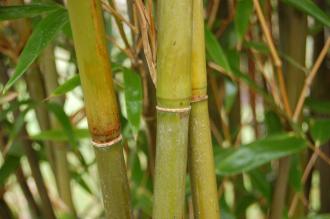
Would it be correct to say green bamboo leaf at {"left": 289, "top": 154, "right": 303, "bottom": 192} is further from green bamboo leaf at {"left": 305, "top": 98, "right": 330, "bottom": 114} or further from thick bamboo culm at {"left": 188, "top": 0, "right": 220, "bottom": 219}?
thick bamboo culm at {"left": 188, "top": 0, "right": 220, "bottom": 219}

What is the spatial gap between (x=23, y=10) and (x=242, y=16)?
9.9 inches

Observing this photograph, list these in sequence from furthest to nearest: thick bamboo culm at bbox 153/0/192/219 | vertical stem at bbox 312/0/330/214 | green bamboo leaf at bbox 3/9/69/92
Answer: vertical stem at bbox 312/0/330/214
green bamboo leaf at bbox 3/9/69/92
thick bamboo culm at bbox 153/0/192/219

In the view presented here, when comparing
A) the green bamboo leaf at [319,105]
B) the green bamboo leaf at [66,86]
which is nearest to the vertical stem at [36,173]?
the green bamboo leaf at [66,86]

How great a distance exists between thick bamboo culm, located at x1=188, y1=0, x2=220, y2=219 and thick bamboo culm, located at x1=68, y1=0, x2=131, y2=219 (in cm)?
6

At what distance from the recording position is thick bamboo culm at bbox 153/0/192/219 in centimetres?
38

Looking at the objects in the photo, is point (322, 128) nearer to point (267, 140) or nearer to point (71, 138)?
point (267, 140)

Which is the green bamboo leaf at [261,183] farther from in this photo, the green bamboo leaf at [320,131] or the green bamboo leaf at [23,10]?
the green bamboo leaf at [23,10]

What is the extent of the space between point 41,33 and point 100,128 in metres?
0.15

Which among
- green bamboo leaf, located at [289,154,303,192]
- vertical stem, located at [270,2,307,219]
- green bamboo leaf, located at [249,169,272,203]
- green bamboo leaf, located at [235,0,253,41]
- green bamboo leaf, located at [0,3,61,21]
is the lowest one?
green bamboo leaf, located at [249,169,272,203]

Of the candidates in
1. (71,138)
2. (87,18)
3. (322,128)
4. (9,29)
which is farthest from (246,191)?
(87,18)

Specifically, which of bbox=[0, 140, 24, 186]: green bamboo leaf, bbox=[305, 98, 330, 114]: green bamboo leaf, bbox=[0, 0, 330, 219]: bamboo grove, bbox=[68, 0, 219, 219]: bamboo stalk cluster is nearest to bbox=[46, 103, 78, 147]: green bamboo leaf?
bbox=[0, 0, 330, 219]: bamboo grove

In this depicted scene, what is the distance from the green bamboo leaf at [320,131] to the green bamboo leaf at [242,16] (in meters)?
0.16

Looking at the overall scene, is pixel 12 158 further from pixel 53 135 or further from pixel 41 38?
pixel 41 38

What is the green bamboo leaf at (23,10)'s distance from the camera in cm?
53
